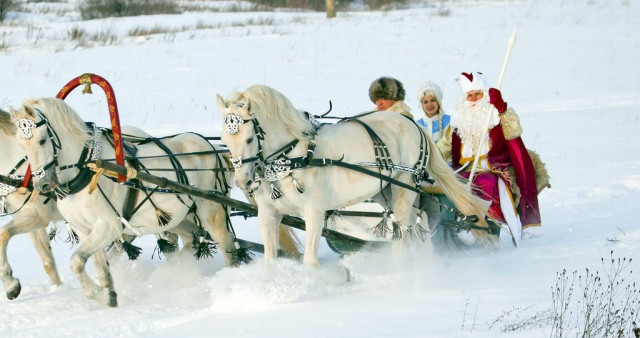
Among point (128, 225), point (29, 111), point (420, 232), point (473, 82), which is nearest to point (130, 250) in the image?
point (128, 225)

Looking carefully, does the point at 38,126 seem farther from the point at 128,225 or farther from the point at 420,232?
the point at 420,232

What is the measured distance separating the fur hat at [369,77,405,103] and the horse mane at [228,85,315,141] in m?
2.09

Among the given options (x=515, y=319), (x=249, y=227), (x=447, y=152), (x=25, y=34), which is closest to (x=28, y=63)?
(x=25, y=34)

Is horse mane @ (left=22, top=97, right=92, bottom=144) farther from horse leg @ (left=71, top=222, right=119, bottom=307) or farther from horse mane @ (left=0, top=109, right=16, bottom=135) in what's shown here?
horse mane @ (left=0, top=109, right=16, bottom=135)

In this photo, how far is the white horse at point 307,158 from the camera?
244 inches

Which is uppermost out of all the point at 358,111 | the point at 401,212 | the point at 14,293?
the point at 401,212

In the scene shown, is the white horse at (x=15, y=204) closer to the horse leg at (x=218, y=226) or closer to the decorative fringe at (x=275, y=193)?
the horse leg at (x=218, y=226)

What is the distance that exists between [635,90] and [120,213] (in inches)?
584

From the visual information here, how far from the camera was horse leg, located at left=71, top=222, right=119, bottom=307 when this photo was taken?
6436 mm

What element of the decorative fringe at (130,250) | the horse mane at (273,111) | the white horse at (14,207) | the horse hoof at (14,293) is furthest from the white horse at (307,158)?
the horse hoof at (14,293)

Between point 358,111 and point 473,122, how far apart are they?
25.9 ft

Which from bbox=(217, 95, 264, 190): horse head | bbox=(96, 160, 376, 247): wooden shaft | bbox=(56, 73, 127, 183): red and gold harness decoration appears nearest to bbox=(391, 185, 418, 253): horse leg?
bbox=(96, 160, 376, 247): wooden shaft

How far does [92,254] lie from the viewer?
6.56m

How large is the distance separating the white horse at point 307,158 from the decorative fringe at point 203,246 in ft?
2.75
